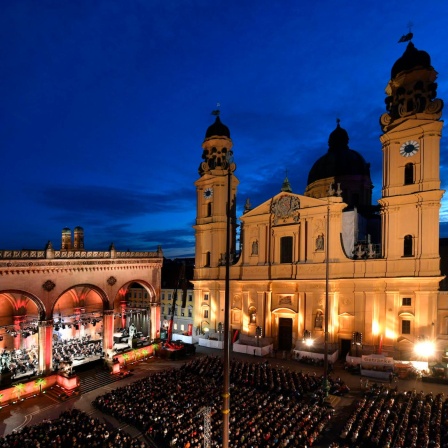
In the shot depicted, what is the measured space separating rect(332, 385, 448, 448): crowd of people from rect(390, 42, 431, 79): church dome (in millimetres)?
27664

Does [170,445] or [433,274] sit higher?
[433,274]

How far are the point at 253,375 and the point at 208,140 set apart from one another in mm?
28359

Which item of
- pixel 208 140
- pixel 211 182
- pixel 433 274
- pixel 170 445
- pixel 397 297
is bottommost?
pixel 170 445

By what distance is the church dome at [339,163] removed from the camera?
43781mm

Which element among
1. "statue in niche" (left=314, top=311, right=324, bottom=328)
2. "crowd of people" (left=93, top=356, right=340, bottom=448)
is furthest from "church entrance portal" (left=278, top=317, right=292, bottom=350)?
"crowd of people" (left=93, top=356, right=340, bottom=448)

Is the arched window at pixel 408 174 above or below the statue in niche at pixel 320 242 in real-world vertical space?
above

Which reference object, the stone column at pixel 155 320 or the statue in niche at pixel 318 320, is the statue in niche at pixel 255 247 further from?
the stone column at pixel 155 320

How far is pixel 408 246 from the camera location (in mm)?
31000

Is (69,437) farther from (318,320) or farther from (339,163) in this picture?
(339,163)

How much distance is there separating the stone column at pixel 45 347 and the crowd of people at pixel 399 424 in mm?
22956

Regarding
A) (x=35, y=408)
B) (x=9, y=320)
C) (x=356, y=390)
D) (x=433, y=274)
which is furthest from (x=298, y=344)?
(x=9, y=320)

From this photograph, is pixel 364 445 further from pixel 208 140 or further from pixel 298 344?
pixel 208 140

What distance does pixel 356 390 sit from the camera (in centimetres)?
2489

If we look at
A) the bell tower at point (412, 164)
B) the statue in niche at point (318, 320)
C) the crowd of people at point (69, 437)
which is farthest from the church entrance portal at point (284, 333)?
the crowd of people at point (69, 437)
